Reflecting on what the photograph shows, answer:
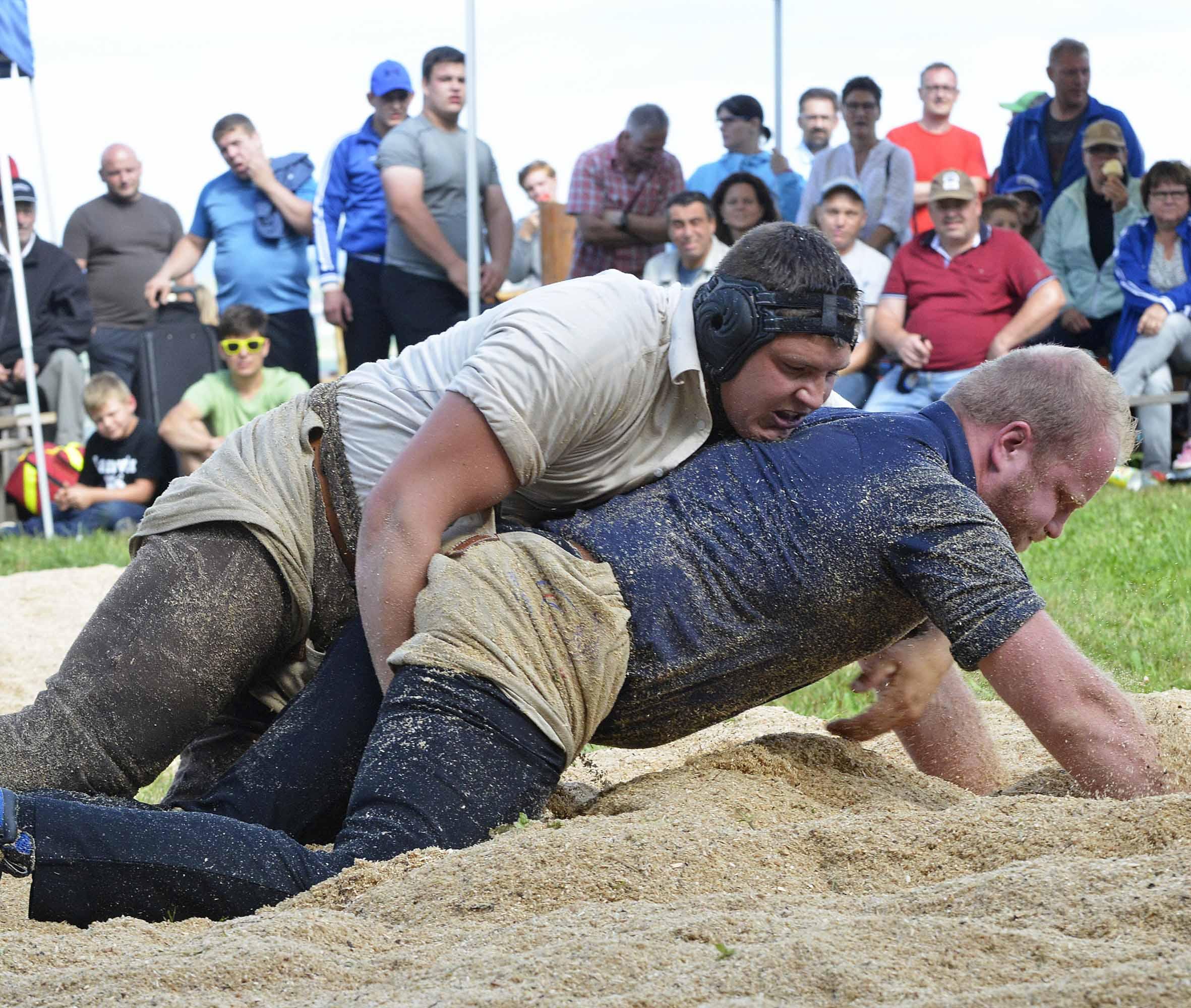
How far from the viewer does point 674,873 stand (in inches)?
100

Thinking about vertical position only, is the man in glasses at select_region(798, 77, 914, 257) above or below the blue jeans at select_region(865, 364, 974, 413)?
above

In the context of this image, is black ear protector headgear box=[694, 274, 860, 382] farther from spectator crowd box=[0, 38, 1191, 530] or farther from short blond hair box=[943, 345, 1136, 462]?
spectator crowd box=[0, 38, 1191, 530]

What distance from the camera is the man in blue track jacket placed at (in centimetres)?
927

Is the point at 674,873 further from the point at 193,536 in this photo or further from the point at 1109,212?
the point at 1109,212

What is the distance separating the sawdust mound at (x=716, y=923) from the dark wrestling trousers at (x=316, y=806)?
8cm

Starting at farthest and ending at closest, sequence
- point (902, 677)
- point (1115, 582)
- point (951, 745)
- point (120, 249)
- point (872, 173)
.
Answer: point (120, 249) < point (872, 173) < point (1115, 582) < point (951, 745) < point (902, 677)

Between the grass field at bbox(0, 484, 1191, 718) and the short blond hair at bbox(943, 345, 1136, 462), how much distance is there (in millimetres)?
1782

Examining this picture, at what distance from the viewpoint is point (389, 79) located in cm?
908

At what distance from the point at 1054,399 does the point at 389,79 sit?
6.66 meters

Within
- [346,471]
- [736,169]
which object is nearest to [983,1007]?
[346,471]

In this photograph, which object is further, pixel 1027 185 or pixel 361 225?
pixel 1027 185

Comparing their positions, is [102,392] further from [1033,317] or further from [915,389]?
[1033,317]

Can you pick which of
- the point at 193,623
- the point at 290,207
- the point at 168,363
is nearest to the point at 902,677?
the point at 193,623

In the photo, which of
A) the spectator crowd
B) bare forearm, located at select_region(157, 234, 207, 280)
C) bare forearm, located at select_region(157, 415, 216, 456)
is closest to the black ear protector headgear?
the spectator crowd
